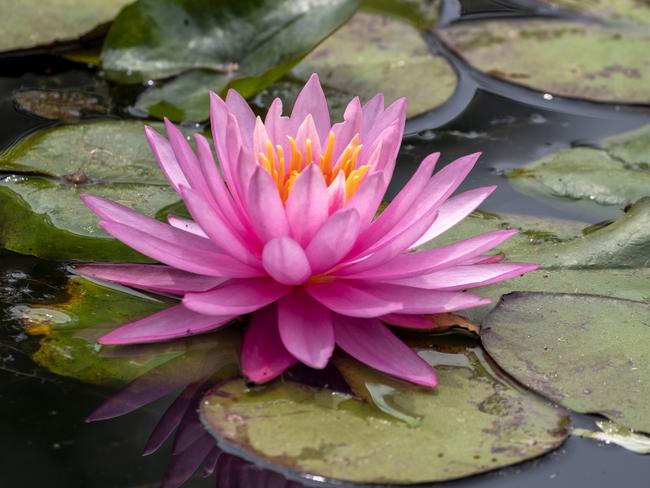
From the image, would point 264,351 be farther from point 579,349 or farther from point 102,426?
point 579,349

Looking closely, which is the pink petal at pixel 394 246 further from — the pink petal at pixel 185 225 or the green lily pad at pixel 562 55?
the green lily pad at pixel 562 55

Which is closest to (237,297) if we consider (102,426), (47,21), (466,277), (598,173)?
(102,426)

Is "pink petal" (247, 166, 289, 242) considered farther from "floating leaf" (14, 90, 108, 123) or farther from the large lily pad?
"floating leaf" (14, 90, 108, 123)

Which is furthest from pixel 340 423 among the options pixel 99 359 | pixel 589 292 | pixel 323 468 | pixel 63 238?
pixel 63 238

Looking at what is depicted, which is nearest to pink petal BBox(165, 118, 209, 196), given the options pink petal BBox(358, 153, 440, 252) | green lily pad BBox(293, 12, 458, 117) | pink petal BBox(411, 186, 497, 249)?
pink petal BBox(358, 153, 440, 252)

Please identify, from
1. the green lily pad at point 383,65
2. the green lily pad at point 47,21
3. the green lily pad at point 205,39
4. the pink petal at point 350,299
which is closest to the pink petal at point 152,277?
the pink petal at point 350,299

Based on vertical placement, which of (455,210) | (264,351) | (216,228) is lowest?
(264,351)

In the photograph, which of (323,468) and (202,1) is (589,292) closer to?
(323,468)
